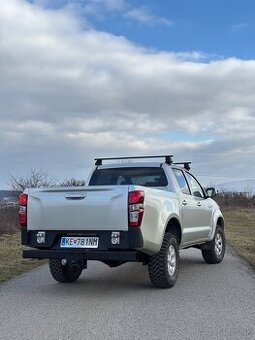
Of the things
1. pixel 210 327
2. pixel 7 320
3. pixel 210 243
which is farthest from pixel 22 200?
pixel 210 243

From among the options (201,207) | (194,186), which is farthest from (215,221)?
(194,186)

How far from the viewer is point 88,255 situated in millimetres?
7648

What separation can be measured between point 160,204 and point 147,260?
85 cm

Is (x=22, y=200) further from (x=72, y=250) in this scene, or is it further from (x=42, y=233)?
(x=72, y=250)

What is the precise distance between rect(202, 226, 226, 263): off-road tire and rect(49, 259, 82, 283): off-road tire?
3011 mm

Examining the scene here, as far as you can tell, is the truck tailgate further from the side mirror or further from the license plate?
→ the side mirror

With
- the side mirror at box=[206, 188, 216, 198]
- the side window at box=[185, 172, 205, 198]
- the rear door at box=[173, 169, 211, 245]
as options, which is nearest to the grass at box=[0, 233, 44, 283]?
the rear door at box=[173, 169, 211, 245]

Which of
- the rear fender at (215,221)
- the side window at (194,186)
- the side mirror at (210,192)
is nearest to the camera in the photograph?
the side window at (194,186)

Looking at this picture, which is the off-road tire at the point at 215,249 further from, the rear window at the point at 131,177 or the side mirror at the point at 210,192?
the rear window at the point at 131,177

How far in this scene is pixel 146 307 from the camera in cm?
700

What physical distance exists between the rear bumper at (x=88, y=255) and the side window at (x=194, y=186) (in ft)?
9.85

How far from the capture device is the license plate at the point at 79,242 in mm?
7756

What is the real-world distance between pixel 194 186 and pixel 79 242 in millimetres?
3540

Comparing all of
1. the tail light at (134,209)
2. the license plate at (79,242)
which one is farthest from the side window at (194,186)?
the license plate at (79,242)
